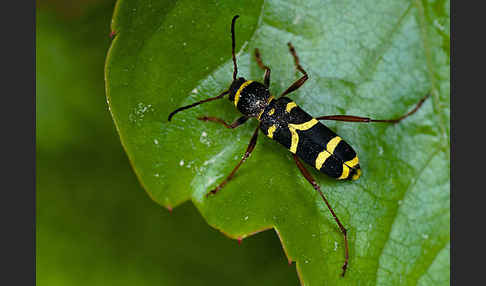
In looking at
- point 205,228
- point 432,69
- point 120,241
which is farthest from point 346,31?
point 120,241

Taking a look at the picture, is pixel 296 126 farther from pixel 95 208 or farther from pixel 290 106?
pixel 95 208

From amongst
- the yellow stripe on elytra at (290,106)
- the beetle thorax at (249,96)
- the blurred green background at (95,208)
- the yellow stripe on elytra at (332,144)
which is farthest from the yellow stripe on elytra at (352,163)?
the blurred green background at (95,208)

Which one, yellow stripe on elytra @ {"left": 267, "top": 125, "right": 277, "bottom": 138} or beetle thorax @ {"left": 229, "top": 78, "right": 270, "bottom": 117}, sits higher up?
beetle thorax @ {"left": 229, "top": 78, "right": 270, "bottom": 117}

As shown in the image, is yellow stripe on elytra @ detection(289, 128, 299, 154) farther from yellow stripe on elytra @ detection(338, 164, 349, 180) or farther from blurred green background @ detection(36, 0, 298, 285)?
blurred green background @ detection(36, 0, 298, 285)

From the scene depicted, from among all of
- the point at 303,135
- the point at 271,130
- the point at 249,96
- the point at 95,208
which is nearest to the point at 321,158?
the point at 303,135

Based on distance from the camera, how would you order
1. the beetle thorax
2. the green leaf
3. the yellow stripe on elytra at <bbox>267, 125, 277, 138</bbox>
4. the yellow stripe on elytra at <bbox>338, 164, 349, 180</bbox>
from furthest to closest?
1. the yellow stripe on elytra at <bbox>267, 125, 277, 138</bbox>
2. the beetle thorax
3. the yellow stripe on elytra at <bbox>338, 164, 349, 180</bbox>
4. the green leaf

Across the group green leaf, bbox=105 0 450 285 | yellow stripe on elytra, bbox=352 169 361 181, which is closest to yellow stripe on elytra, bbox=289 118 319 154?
green leaf, bbox=105 0 450 285
